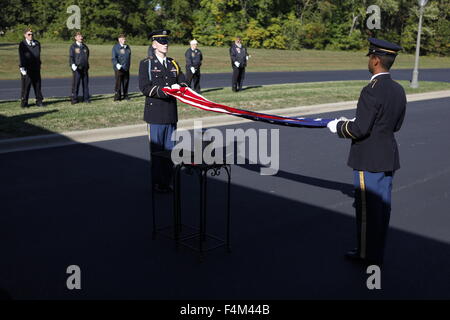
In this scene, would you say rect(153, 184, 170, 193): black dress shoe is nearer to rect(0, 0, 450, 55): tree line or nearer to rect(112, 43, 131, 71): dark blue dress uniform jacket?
rect(112, 43, 131, 71): dark blue dress uniform jacket

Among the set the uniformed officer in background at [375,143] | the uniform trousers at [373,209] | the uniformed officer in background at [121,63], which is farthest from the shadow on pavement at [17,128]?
the uniform trousers at [373,209]

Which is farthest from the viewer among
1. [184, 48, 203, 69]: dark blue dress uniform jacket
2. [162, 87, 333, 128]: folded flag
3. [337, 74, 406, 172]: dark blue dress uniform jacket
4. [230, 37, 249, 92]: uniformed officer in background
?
[230, 37, 249, 92]: uniformed officer in background

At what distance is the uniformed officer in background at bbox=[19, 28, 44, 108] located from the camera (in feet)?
42.2

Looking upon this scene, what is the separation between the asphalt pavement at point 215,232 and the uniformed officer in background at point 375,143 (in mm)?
359

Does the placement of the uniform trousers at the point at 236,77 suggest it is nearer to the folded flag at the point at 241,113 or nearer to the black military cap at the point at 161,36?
the black military cap at the point at 161,36

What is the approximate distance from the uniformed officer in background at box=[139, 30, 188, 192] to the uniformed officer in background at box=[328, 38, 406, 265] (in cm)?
264

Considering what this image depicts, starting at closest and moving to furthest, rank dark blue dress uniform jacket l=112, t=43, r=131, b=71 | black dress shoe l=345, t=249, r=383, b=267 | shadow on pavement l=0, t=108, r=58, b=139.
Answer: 1. black dress shoe l=345, t=249, r=383, b=267
2. shadow on pavement l=0, t=108, r=58, b=139
3. dark blue dress uniform jacket l=112, t=43, r=131, b=71

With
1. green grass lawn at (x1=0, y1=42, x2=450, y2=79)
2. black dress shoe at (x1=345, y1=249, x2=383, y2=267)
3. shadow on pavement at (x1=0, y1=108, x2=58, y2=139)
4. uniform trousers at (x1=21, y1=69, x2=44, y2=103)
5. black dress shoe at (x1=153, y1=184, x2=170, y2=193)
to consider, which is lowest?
black dress shoe at (x1=345, y1=249, x2=383, y2=267)

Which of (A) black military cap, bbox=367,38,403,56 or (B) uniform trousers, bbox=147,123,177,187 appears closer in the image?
(A) black military cap, bbox=367,38,403,56

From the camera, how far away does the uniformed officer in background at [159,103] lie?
6.52 metres

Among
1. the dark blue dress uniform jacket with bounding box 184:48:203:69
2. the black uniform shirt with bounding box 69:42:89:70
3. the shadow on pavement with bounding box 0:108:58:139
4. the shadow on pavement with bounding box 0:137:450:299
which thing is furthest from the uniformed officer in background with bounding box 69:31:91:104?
the shadow on pavement with bounding box 0:137:450:299

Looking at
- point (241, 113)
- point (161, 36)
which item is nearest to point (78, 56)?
point (161, 36)

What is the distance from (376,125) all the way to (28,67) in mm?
11060

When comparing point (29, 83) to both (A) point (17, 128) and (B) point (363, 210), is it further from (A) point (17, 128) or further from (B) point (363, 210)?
(B) point (363, 210)
